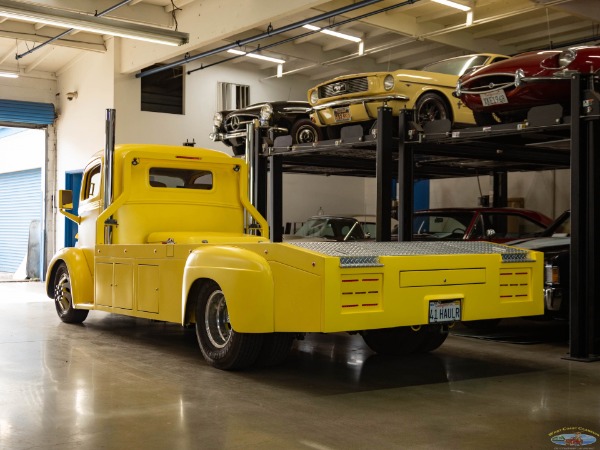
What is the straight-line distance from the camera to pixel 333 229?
13.7m

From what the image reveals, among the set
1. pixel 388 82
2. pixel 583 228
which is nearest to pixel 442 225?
pixel 388 82

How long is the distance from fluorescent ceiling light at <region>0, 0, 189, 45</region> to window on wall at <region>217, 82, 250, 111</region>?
6148 mm

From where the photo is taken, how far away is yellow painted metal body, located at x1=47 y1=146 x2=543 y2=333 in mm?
5543

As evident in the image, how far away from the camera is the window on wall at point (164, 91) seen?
18.9 metres

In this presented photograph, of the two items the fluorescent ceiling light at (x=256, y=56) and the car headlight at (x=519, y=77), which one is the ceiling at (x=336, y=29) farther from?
the car headlight at (x=519, y=77)

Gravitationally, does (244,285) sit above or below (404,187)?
below

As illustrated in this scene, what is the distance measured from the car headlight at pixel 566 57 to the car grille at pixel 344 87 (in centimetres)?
291

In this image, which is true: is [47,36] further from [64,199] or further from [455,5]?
[455,5]

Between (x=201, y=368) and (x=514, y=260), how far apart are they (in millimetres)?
2852

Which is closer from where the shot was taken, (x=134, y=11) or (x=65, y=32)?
(x=134, y=11)

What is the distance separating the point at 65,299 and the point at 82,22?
17.6 ft

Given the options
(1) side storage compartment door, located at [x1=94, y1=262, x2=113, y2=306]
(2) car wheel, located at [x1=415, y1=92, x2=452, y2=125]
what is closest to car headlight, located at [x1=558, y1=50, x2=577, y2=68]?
(2) car wheel, located at [x1=415, y1=92, x2=452, y2=125]

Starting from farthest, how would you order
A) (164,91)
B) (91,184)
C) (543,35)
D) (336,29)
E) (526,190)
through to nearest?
1. (526,190)
2. (164,91)
3. (543,35)
4. (336,29)
5. (91,184)

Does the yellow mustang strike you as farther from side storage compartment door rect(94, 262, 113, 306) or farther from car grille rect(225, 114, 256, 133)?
side storage compartment door rect(94, 262, 113, 306)
